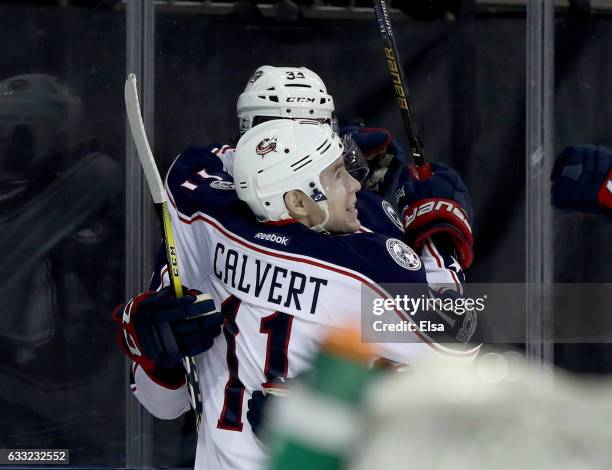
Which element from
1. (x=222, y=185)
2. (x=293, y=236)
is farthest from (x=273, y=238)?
(x=222, y=185)

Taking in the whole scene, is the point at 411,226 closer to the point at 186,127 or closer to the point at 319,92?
the point at 319,92

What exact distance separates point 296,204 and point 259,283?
0.18 metres

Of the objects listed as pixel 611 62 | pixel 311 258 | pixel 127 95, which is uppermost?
pixel 611 62

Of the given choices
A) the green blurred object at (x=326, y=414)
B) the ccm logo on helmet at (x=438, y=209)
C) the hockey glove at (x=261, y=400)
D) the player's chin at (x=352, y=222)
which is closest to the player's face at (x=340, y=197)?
the player's chin at (x=352, y=222)

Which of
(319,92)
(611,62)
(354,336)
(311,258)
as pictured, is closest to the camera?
(354,336)

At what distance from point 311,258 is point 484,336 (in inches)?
65.2

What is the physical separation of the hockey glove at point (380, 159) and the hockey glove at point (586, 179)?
595 millimetres

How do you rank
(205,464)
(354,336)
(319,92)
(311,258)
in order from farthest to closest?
(319,92), (205,464), (311,258), (354,336)

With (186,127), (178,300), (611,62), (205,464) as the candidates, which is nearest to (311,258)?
(178,300)

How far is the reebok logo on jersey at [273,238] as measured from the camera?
239 centimetres

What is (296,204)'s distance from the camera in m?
2.42

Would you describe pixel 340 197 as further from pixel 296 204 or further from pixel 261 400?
pixel 261 400

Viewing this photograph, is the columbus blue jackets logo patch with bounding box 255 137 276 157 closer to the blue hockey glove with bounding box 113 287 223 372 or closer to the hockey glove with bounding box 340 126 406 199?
the blue hockey glove with bounding box 113 287 223 372

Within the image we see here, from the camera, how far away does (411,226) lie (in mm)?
2602
